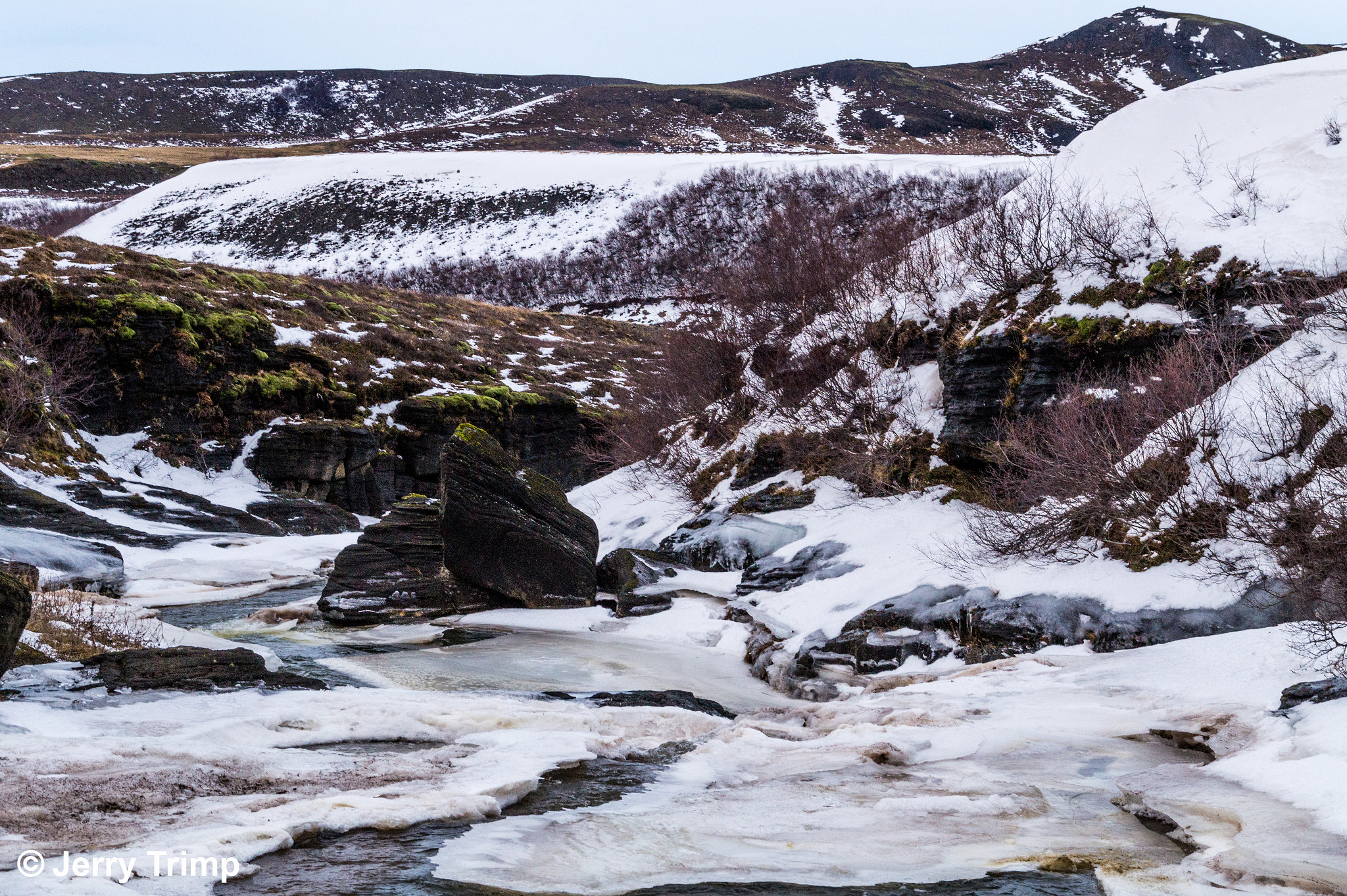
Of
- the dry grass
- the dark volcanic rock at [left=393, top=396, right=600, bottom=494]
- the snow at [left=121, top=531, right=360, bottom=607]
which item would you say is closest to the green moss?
the dark volcanic rock at [left=393, top=396, right=600, bottom=494]

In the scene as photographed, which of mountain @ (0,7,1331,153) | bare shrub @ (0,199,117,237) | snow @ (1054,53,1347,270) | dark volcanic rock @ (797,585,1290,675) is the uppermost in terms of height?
mountain @ (0,7,1331,153)

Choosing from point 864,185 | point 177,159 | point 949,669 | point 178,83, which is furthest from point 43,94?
point 949,669

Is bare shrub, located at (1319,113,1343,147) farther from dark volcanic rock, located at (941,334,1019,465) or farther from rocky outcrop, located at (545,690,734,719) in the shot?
rocky outcrop, located at (545,690,734,719)

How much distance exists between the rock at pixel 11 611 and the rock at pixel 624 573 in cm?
908

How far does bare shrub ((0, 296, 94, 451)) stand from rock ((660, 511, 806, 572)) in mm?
13478

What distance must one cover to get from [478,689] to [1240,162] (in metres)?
13.2

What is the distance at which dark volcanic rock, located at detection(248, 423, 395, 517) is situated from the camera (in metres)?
23.9

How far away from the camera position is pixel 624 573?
14547 mm

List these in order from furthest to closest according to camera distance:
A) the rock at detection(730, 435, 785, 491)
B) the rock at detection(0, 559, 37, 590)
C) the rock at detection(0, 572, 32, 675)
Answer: the rock at detection(730, 435, 785, 491)
the rock at detection(0, 559, 37, 590)
the rock at detection(0, 572, 32, 675)

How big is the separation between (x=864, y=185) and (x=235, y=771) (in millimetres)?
59210

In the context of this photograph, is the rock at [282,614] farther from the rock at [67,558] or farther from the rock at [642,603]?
the rock at [642,603]

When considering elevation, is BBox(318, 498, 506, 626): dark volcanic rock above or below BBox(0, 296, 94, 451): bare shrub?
below

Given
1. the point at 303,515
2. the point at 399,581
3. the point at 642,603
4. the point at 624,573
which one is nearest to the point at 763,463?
the point at 624,573

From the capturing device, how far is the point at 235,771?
542 cm
